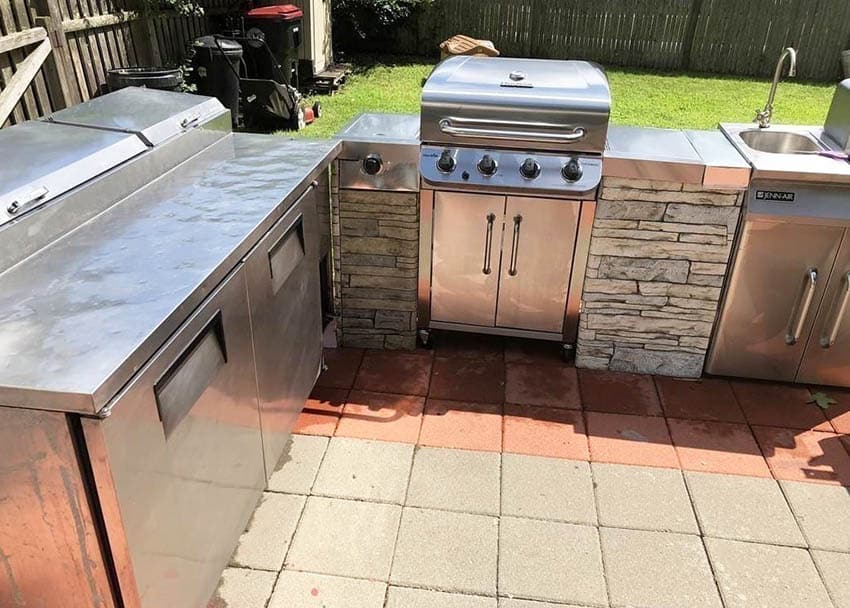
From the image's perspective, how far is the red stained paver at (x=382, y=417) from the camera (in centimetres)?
292

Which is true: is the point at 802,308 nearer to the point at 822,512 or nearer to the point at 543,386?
the point at 822,512

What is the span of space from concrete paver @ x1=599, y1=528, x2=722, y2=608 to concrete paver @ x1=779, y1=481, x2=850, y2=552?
1.44ft

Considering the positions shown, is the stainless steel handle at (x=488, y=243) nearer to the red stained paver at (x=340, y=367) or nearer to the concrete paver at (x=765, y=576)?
the red stained paver at (x=340, y=367)

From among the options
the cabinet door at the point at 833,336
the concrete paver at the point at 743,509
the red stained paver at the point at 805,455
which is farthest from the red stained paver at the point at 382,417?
the cabinet door at the point at 833,336

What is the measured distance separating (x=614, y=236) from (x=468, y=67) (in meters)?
1.12

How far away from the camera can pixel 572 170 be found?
9.73 feet

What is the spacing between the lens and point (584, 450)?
2.86m

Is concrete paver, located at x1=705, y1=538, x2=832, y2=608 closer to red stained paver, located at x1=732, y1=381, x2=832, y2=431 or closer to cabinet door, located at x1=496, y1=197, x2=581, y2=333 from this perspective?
red stained paver, located at x1=732, y1=381, x2=832, y2=431

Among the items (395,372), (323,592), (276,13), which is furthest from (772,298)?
(276,13)

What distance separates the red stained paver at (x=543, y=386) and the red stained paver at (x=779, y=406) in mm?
789

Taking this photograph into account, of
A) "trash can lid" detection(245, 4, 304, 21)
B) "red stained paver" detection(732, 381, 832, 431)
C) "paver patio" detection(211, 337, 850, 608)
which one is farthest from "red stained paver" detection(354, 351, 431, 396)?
"trash can lid" detection(245, 4, 304, 21)

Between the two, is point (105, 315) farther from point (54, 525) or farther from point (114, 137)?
point (114, 137)

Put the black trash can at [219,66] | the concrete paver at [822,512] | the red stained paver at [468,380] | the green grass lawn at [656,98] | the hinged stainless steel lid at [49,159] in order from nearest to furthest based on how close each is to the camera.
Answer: the hinged stainless steel lid at [49,159]
the concrete paver at [822,512]
the red stained paver at [468,380]
the black trash can at [219,66]
the green grass lawn at [656,98]

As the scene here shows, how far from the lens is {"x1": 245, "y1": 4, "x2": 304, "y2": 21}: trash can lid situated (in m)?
6.86
